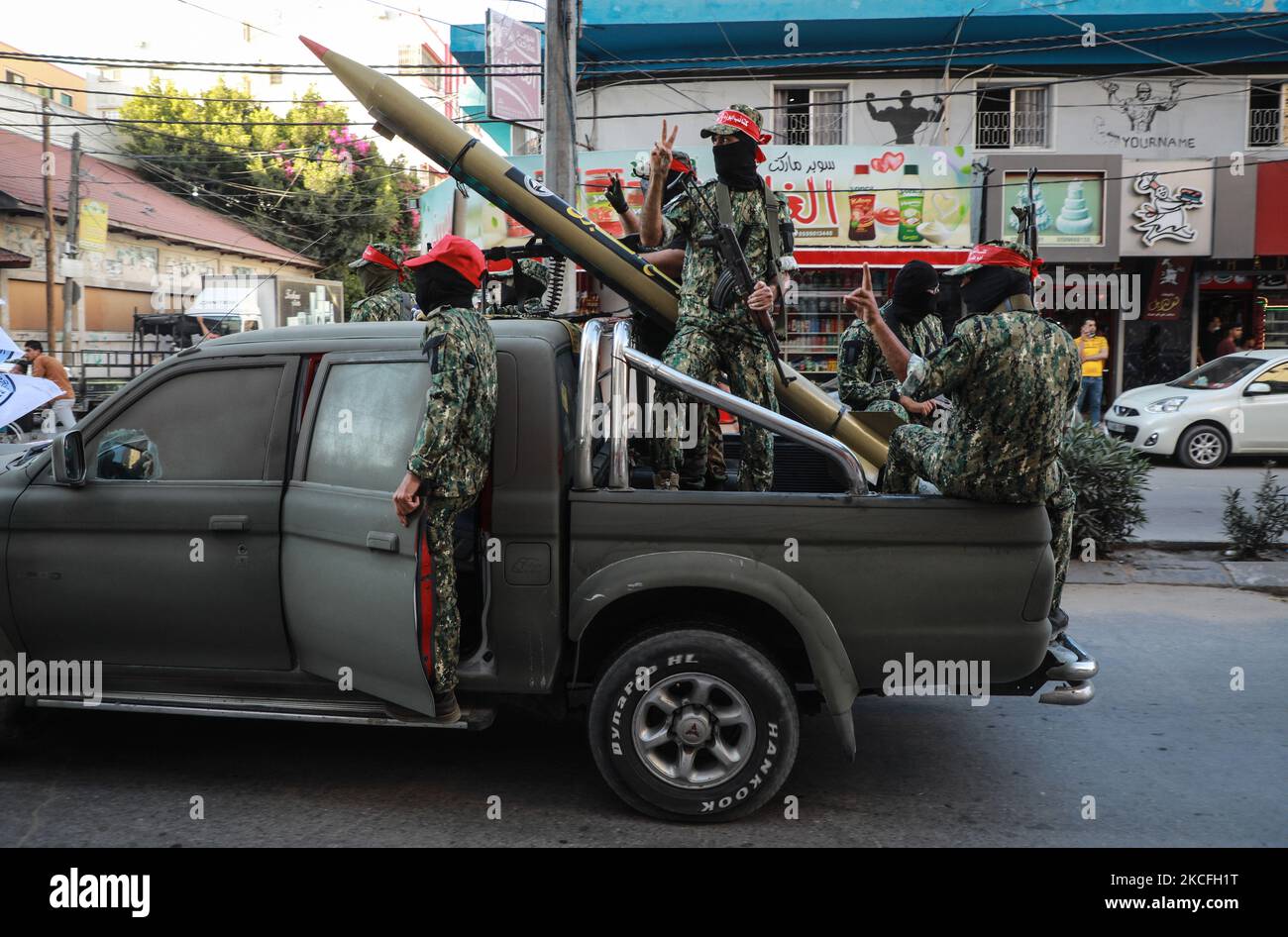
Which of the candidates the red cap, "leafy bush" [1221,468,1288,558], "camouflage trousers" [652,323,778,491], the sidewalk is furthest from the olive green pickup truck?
"leafy bush" [1221,468,1288,558]

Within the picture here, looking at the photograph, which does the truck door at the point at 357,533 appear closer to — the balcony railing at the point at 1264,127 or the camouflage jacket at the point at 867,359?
the camouflage jacket at the point at 867,359

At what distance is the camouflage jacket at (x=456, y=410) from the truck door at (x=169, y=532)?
716mm

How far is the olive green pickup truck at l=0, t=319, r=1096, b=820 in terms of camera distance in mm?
3529

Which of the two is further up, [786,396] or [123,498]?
[786,396]

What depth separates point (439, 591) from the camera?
355 centimetres

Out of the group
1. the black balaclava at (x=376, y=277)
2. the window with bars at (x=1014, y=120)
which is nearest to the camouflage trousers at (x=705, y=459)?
the black balaclava at (x=376, y=277)

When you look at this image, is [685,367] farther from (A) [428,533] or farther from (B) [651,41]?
(B) [651,41]

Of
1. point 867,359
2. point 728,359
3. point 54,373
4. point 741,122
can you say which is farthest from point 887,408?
point 54,373

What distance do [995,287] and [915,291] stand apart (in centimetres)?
176

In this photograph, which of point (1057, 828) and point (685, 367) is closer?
point (1057, 828)

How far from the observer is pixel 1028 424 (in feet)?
12.3

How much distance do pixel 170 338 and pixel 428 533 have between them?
23253mm

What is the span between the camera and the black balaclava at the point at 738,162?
16.1 feet

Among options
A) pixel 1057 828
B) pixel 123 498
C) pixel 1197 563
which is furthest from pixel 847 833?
pixel 1197 563
